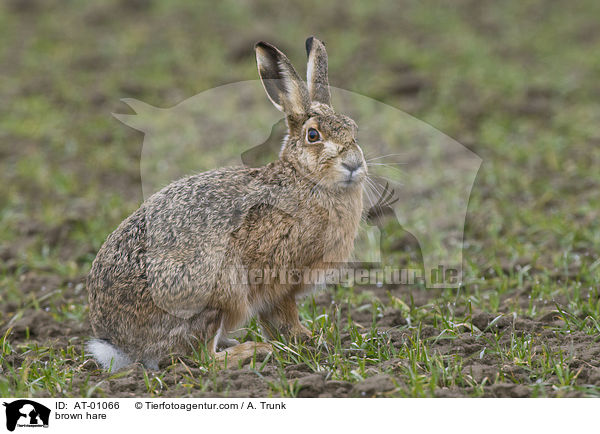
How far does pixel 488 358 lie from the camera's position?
4.36m

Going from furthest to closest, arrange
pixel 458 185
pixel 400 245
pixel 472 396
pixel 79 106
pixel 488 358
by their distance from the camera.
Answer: pixel 79 106, pixel 458 185, pixel 400 245, pixel 488 358, pixel 472 396

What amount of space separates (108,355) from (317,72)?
2.20 m

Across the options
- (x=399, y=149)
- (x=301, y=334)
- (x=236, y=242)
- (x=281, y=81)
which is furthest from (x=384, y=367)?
(x=399, y=149)

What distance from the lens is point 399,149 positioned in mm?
8641

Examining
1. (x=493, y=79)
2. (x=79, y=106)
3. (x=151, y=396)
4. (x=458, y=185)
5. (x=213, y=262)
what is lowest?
(x=151, y=396)

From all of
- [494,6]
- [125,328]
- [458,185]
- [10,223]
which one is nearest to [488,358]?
[125,328]

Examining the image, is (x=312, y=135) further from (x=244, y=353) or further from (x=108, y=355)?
(x=108, y=355)

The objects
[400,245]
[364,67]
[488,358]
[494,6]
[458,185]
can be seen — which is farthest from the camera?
[494,6]

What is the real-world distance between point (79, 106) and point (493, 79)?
5661 millimetres

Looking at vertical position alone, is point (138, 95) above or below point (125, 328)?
above

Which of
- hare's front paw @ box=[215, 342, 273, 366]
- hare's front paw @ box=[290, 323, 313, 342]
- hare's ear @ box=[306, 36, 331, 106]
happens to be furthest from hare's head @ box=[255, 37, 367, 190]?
hare's front paw @ box=[215, 342, 273, 366]

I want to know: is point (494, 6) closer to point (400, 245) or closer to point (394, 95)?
point (394, 95)
